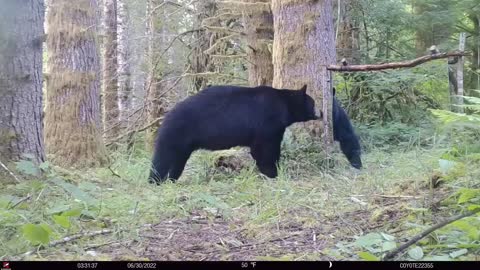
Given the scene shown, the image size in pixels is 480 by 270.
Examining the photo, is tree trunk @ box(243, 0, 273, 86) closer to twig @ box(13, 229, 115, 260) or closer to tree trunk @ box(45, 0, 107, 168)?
tree trunk @ box(45, 0, 107, 168)

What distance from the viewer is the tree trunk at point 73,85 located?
281 inches

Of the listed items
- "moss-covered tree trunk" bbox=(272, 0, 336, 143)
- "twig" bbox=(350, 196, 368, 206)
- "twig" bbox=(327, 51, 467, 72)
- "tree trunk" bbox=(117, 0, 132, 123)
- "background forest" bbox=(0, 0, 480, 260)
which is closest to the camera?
"background forest" bbox=(0, 0, 480, 260)

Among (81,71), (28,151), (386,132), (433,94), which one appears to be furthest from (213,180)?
(433,94)

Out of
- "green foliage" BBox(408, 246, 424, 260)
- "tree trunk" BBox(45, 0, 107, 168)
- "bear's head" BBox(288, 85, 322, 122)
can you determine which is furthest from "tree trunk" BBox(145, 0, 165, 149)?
"green foliage" BBox(408, 246, 424, 260)

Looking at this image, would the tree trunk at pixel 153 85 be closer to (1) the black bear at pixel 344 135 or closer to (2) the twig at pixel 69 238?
(1) the black bear at pixel 344 135

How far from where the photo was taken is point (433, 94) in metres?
10.2

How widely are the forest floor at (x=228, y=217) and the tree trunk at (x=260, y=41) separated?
10.2 feet

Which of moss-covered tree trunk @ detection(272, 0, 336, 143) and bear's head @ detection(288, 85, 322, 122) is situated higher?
moss-covered tree trunk @ detection(272, 0, 336, 143)

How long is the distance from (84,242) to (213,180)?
2.64m

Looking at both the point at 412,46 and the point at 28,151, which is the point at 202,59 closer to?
the point at 412,46

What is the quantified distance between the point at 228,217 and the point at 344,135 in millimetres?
3429

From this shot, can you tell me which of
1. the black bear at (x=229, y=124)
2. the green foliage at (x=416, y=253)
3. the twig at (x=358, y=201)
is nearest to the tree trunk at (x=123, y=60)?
the black bear at (x=229, y=124)

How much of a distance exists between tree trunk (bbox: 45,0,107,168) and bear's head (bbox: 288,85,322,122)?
8.21 ft

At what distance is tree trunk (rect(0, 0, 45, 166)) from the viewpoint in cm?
442
